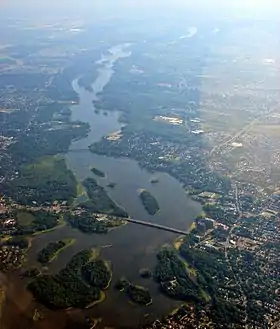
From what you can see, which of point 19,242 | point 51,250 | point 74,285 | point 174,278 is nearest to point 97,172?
point 19,242

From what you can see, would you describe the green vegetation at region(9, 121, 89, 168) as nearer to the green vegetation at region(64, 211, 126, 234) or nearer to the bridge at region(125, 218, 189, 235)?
the green vegetation at region(64, 211, 126, 234)

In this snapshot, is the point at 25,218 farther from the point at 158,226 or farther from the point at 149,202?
the point at 158,226

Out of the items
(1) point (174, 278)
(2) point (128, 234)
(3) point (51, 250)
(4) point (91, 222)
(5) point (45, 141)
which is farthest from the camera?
(5) point (45, 141)

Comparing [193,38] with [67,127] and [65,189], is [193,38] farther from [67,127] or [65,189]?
[65,189]

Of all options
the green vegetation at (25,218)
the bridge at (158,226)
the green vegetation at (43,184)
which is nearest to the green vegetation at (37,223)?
the green vegetation at (25,218)

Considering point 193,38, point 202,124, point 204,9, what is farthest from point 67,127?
point 204,9

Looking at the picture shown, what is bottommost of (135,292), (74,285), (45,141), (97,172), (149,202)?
(135,292)

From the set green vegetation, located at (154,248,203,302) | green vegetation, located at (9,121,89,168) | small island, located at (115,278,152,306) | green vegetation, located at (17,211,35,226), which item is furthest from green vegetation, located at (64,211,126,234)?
green vegetation, located at (9,121,89,168)
